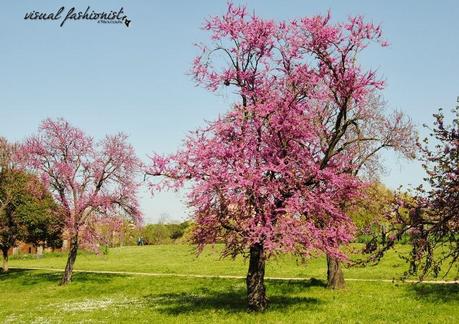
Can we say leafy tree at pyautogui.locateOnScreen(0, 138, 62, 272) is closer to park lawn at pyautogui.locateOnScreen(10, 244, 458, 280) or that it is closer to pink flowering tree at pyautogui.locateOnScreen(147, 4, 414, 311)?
park lawn at pyautogui.locateOnScreen(10, 244, 458, 280)

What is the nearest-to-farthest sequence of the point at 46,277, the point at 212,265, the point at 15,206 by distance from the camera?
1. the point at 46,277
2. the point at 212,265
3. the point at 15,206

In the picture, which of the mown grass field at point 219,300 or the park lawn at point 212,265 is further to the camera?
the park lawn at point 212,265

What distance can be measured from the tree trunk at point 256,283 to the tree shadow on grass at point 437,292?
7.68 metres

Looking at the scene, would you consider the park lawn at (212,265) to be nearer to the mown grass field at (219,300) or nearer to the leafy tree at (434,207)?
the mown grass field at (219,300)

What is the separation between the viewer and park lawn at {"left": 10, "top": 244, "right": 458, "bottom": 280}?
36.8 meters

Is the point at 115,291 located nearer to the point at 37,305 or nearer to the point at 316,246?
the point at 37,305

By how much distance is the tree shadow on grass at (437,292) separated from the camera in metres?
24.4

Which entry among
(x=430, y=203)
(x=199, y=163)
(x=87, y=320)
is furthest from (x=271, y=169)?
(x=430, y=203)

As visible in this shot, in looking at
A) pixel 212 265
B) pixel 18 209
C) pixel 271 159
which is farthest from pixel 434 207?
pixel 18 209

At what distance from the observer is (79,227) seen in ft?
129

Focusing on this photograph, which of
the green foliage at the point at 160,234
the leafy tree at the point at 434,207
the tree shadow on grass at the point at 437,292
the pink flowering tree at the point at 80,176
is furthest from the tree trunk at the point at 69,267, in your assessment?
the green foliage at the point at 160,234

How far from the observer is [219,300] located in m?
27.0

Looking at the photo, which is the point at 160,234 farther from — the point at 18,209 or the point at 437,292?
the point at 437,292

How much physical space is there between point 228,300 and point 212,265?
23.7m
